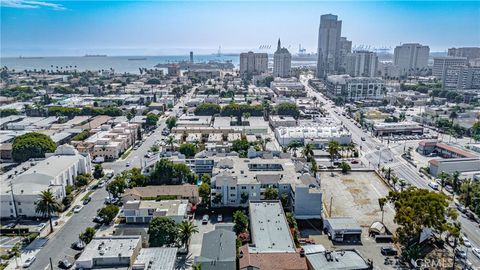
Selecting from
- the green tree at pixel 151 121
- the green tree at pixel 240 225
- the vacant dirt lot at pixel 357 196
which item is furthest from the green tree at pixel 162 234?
the green tree at pixel 151 121

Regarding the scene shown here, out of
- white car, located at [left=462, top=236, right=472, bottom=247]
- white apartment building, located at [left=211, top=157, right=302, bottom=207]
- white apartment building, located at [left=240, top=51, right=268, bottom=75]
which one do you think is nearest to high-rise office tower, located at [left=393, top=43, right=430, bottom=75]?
white apartment building, located at [left=240, top=51, right=268, bottom=75]

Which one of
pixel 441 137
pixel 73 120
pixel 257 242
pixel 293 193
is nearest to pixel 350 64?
pixel 441 137

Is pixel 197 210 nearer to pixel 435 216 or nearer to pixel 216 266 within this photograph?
pixel 216 266

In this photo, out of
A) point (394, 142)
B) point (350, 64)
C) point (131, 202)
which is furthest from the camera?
point (350, 64)

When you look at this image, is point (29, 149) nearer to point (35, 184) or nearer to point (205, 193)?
point (35, 184)

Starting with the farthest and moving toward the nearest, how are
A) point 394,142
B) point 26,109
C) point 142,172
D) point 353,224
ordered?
1. point 26,109
2. point 394,142
3. point 142,172
4. point 353,224

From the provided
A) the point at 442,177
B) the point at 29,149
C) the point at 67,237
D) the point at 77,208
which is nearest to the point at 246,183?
the point at 67,237
